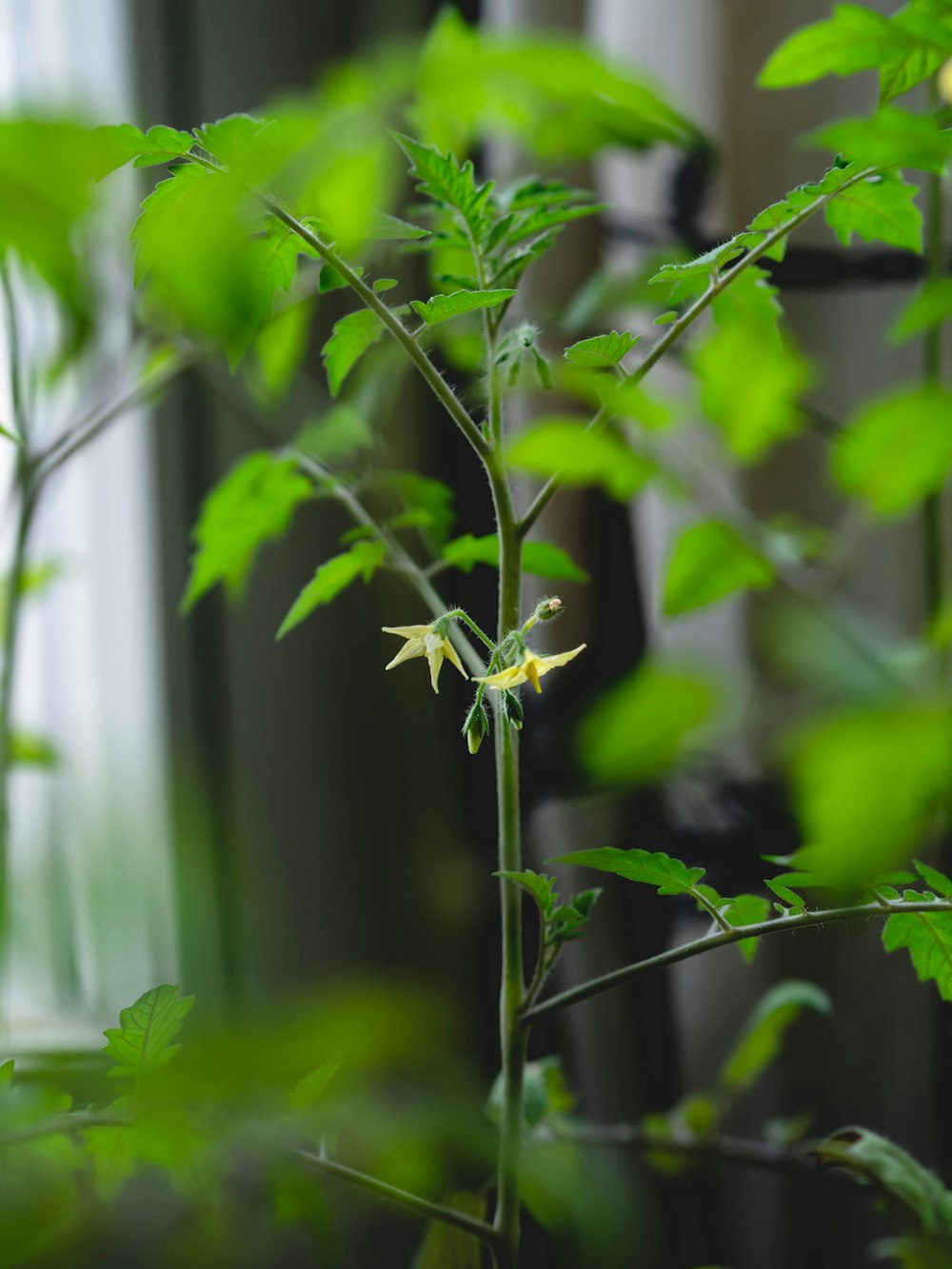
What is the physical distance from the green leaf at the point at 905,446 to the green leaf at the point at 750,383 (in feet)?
0.29

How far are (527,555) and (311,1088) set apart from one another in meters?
0.26

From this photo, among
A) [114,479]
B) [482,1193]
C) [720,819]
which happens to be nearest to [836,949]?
[720,819]

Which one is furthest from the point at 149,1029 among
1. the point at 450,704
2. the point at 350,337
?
the point at 450,704

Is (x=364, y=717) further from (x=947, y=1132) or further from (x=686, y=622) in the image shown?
(x=947, y=1132)

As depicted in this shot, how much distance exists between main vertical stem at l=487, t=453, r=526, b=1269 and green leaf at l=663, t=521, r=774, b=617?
0.07m

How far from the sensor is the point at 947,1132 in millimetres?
744

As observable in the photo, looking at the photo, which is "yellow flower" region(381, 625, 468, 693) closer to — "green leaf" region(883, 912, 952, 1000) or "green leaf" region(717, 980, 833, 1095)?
"green leaf" region(883, 912, 952, 1000)

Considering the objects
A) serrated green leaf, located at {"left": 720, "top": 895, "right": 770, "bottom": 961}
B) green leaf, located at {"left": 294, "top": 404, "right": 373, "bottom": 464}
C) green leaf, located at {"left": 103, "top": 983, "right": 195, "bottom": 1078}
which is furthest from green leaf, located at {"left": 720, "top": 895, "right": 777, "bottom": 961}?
green leaf, located at {"left": 294, "top": 404, "right": 373, "bottom": 464}

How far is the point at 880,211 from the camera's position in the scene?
1.24 feet

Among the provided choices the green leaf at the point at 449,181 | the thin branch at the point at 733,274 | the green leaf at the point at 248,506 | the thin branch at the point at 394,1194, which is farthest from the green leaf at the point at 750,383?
the thin branch at the point at 394,1194

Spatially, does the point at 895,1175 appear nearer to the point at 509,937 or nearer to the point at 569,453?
the point at 509,937

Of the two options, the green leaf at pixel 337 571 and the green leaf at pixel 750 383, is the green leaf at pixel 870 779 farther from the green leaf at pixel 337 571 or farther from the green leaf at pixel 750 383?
the green leaf at pixel 337 571

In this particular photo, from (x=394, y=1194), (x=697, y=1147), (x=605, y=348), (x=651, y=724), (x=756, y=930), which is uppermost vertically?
(x=605, y=348)

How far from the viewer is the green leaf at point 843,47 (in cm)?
33
